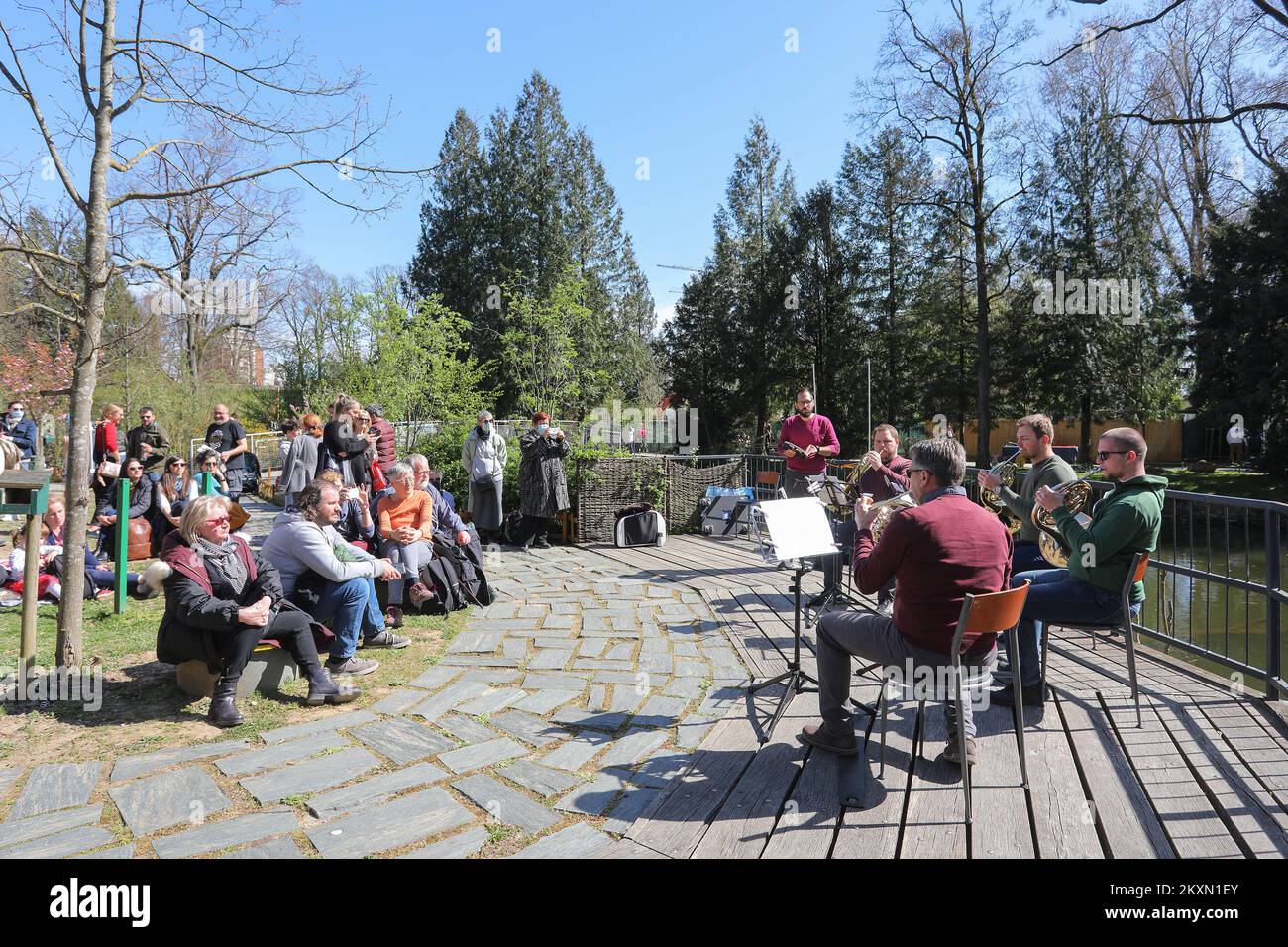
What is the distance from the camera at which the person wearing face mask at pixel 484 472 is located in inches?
374

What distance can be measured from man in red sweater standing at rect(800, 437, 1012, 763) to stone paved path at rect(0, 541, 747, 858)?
1107 mm

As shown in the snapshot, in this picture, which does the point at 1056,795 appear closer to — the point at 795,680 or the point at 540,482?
the point at 795,680

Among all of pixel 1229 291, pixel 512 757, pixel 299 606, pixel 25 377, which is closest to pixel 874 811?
pixel 512 757

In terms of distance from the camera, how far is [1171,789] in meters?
3.06

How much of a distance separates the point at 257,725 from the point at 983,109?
Answer: 2734 centimetres

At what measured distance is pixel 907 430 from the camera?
28922 mm

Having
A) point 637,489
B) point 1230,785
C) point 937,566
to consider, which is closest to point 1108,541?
point 1230,785

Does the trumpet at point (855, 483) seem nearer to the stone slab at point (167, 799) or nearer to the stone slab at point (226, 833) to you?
the stone slab at point (226, 833)

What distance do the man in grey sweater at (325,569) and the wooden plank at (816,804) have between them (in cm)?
282

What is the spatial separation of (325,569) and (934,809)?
3.52 m

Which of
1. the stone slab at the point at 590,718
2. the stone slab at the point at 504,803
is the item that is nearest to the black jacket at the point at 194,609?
the stone slab at the point at 504,803

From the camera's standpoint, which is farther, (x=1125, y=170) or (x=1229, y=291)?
(x=1125, y=170)

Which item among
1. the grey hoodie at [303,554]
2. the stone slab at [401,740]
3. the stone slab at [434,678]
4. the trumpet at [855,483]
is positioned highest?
the trumpet at [855,483]
